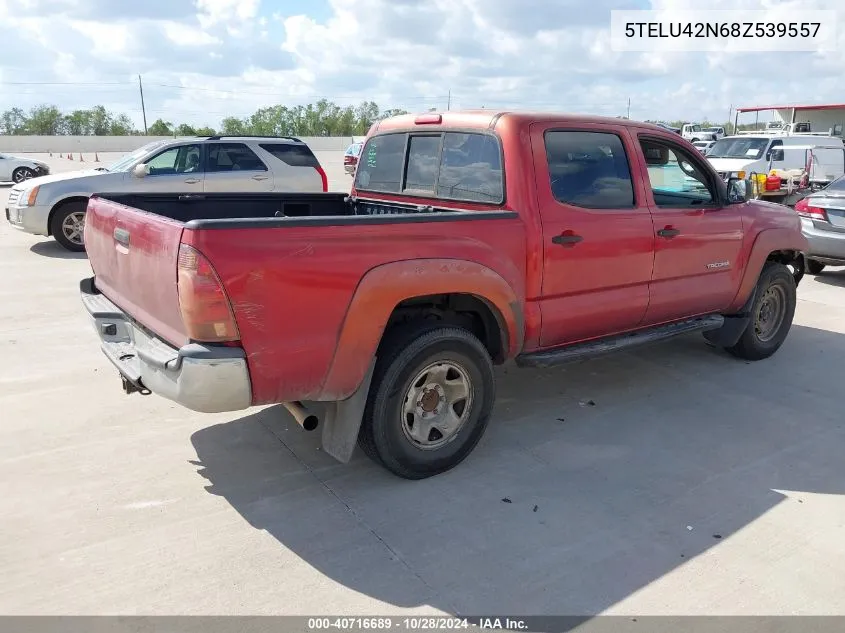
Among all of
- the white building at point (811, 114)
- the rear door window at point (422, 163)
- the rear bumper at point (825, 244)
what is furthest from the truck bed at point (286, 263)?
the white building at point (811, 114)

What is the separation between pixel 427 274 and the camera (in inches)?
139

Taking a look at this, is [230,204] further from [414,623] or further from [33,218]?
[33,218]

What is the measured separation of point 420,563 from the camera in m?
3.09

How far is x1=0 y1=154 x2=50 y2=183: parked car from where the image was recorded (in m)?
22.3

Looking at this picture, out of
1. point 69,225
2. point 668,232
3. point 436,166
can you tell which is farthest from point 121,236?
point 69,225

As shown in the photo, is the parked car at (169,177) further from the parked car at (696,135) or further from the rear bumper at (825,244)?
the parked car at (696,135)

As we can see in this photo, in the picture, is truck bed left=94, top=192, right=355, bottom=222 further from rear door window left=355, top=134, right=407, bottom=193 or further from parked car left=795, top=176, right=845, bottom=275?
parked car left=795, top=176, right=845, bottom=275

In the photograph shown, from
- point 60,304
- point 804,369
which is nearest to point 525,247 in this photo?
point 804,369

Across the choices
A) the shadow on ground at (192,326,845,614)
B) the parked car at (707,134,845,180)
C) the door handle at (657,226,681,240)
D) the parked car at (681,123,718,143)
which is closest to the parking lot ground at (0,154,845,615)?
the shadow on ground at (192,326,845,614)

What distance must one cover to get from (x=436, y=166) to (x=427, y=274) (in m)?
1.36

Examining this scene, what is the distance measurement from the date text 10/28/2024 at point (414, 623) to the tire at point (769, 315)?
4.09 m

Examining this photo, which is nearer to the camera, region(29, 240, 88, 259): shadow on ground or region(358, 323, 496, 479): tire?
region(358, 323, 496, 479): tire

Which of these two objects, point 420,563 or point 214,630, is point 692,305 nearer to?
point 420,563

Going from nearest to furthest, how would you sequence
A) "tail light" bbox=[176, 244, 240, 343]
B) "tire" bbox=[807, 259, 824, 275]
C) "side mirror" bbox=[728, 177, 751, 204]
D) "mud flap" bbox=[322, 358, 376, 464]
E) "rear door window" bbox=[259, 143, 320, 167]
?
"tail light" bbox=[176, 244, 240, 343]
"mud flap" bbox=[322, 358, 376, 464]
"side mirror" bbox=[728, 177, 751, 204]
"tire" bbox=[807, 259, 824, 275]
"rear door window" bbox=[259, 143, 320, 167]
